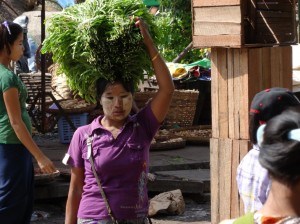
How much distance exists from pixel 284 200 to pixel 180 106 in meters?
9.59

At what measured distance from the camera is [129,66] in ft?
15.4

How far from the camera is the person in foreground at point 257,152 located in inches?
138

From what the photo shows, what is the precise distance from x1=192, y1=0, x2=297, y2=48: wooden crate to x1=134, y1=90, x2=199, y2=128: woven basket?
5862 mm

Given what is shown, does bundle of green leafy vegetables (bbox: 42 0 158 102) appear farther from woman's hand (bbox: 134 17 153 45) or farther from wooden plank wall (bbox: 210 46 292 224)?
wooden plank wall (bbox: 210 46 292 224)

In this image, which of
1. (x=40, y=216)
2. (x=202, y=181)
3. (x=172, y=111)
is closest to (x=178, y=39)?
(x=172, y=111)

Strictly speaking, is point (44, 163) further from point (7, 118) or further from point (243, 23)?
point (243, 23)

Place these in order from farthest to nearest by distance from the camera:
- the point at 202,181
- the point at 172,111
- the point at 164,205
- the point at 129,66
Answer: the point at 172,111 < the point at 202,181 < the point at 164,205 < the point at 129,66

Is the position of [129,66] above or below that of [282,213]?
above

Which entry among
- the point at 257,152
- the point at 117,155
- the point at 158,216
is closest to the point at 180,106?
the point at 158,216

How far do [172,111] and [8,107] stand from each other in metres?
6.56

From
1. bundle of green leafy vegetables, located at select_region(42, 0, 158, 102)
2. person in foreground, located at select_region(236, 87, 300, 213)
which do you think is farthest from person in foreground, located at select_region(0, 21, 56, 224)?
person in foreground, located at select_region(236, 87, 300, 213)

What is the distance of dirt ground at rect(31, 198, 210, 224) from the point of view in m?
7.84

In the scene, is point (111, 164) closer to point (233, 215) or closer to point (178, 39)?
point (233, 215)

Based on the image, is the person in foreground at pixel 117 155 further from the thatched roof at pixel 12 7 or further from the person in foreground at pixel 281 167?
the thatched roof at pixel 12 7
